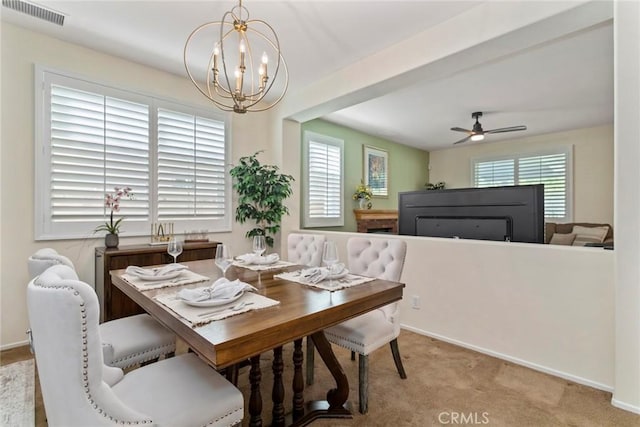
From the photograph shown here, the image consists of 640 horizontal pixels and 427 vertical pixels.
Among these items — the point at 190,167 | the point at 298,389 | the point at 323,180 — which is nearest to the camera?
the point at 298,389

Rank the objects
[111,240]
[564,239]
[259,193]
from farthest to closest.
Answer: [564,239], [259,193], [111,240]

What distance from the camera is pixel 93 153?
9.64ft

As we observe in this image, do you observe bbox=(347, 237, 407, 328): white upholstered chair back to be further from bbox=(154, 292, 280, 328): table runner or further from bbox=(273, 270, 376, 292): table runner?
bbox=(154, 292, 280, 328): table runner

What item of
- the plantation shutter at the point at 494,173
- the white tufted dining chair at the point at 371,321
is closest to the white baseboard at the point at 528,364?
the white tufted dining chair at the point at 371,321

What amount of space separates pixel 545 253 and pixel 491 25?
5.53 feet

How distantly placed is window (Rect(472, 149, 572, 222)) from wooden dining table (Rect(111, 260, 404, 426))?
5.75 metres

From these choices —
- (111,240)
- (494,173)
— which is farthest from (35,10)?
(494,173)

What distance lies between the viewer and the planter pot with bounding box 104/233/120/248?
2887 millimetres

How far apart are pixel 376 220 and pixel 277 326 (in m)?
4.80

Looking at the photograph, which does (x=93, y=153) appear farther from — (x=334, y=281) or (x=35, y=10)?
(x=334, y=281)

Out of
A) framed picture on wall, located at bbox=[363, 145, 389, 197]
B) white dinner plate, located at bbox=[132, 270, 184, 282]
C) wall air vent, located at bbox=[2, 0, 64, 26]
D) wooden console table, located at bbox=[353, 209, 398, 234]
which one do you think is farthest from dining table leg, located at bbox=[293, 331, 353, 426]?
framed picture on wall, located at bbox=[363, 145, 389, 197]

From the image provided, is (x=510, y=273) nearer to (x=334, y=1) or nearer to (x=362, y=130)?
(x=334, y=1)

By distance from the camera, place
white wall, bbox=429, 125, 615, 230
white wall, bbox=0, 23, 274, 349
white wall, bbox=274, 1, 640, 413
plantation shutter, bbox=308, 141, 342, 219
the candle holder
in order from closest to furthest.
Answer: white wall, bbox=274, 1, 640, 413 → white wall, bbox=0, 23, 274, 349 → the candle holder → plantation shutter, bbox=308, 141, 342, 219 → white wall, bbox=429, 125, 615, 230

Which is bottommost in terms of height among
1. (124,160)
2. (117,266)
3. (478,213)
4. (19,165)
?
(117,266)
